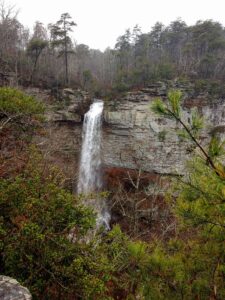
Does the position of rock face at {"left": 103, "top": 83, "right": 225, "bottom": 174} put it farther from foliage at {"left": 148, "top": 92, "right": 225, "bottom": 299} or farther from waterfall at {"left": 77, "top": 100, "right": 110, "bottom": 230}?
foliage at {"left": 148, "top": 92, "right": 225, "bottom": 299}

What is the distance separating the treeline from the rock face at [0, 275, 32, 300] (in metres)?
19.7

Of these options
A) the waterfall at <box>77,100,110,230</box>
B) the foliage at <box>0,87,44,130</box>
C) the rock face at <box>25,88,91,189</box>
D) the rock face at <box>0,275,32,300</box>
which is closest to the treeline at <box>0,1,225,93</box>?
the rock face at <box>25,88,91,189</box>

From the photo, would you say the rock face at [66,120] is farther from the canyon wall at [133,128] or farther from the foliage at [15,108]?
the foliage at [15,108]

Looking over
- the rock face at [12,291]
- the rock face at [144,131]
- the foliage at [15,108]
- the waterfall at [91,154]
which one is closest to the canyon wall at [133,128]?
the rock face at [144,131]

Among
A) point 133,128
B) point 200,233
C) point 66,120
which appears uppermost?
point 200,233

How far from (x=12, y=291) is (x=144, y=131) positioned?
1899 cm

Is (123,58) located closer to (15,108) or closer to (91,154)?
(91,154)

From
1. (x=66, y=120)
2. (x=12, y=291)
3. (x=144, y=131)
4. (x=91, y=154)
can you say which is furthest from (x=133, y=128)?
(x=12, y=291)

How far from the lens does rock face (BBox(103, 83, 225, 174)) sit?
69.9 ft

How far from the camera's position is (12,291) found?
3.12 meters

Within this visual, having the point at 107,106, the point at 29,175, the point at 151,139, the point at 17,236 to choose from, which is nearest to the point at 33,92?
→ the point at 107,106

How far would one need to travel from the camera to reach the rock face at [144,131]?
21.3 meters

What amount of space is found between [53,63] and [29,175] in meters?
26.3

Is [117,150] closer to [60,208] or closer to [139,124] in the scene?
[139,124]
